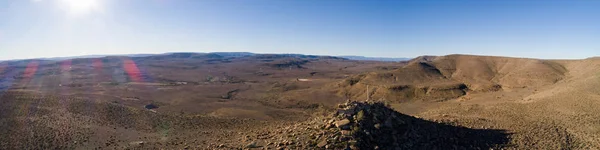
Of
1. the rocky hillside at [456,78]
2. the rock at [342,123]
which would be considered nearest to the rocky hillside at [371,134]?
the rock at [342,123]

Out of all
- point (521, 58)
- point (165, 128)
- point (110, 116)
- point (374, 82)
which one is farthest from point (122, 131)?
point (521, 58)

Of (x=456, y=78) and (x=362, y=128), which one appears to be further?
(x=456, y=78)

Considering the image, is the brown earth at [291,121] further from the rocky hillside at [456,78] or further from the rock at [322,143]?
the rocky hillside at [456,78]

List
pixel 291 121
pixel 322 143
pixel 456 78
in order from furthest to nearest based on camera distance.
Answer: pixel 456 78 < pixel 291 121 < pixel 322 143

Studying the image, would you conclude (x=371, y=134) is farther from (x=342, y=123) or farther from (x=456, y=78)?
(x=456, y=78)

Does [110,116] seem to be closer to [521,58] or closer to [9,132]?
[9,132]

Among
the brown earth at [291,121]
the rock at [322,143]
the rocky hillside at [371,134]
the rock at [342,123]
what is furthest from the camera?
the brown earth at [291,121]

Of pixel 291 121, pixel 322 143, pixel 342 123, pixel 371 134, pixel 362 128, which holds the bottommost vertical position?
pixel 291 121

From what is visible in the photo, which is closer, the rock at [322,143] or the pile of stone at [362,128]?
the rock at [322,143]

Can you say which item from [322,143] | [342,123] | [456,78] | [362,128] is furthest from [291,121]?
[456,78]

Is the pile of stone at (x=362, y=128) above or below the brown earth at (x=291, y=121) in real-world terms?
above

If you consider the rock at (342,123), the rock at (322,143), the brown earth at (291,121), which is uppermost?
the rock at (342,123)
